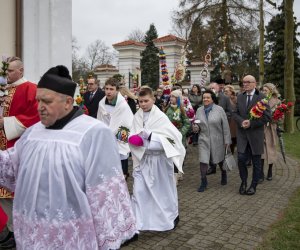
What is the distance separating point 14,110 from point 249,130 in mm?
4117

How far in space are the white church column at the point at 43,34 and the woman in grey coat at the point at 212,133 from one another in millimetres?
2949

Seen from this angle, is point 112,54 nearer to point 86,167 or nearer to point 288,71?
point 288,71

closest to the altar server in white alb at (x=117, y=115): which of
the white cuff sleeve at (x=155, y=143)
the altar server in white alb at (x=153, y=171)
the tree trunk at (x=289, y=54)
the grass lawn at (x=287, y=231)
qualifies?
the altar server in white alb at (x=153, y=171)

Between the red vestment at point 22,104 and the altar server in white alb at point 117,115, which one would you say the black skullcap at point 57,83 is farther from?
the altar server in white alb at point 117,115

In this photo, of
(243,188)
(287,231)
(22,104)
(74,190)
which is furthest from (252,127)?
(74,190)

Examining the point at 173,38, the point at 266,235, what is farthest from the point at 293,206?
the point at 173,38

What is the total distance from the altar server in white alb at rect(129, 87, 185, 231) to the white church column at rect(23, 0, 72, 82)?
2.87m

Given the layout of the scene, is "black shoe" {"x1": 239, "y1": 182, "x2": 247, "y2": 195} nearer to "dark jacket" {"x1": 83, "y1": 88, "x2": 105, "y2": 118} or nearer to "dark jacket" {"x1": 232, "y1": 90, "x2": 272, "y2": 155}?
"dark jacket" {"x1": 232, "y1": 90, "x2": 272, "y2": 155}

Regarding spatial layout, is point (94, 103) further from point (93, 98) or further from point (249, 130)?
point (249, 130)

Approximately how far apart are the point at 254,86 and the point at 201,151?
1554 millimetres

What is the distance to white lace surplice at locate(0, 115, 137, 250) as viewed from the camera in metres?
2.57

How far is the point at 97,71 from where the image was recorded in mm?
19250

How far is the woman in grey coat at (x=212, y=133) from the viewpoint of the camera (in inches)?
298

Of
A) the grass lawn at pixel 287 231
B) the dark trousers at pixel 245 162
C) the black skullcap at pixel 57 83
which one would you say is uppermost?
the black skullcap at pixel 57 83
